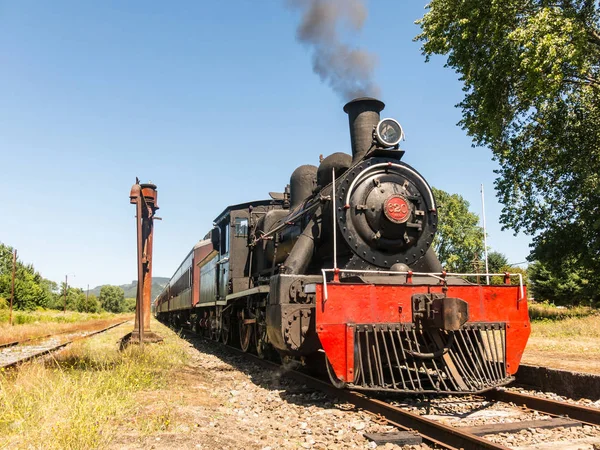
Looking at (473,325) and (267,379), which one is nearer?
(473,325)

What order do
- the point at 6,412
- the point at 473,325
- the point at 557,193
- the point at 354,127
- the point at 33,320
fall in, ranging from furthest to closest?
the point at 33,320
the point at 557,193
the point at 354,127
the point at 473,325
the point at 6,412

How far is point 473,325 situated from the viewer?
610 cm

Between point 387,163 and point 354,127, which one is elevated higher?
point 354,127

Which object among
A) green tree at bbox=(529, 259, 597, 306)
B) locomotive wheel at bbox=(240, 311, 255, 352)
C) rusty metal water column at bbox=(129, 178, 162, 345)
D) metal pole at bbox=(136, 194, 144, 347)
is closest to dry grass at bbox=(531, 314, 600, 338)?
locomotive wheel at bbox=(240, 311, 255, 352)

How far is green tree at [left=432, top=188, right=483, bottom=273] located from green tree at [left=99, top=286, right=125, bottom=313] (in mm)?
83924

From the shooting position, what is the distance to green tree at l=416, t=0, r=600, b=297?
13.8m

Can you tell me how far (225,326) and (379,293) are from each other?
7.22 m

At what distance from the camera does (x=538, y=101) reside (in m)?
17.1

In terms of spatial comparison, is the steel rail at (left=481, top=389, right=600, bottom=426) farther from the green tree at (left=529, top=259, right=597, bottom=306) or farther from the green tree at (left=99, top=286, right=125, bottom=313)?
the green tree at (left=99, top=286, right=125, bottom=313)

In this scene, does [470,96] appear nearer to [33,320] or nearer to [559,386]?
[559,386]

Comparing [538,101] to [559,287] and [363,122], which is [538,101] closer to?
[363,122]

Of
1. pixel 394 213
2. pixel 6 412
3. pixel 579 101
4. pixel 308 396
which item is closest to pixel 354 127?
pixel 394 213

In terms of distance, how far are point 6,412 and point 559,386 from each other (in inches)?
246

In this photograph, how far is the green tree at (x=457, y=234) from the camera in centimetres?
4504
